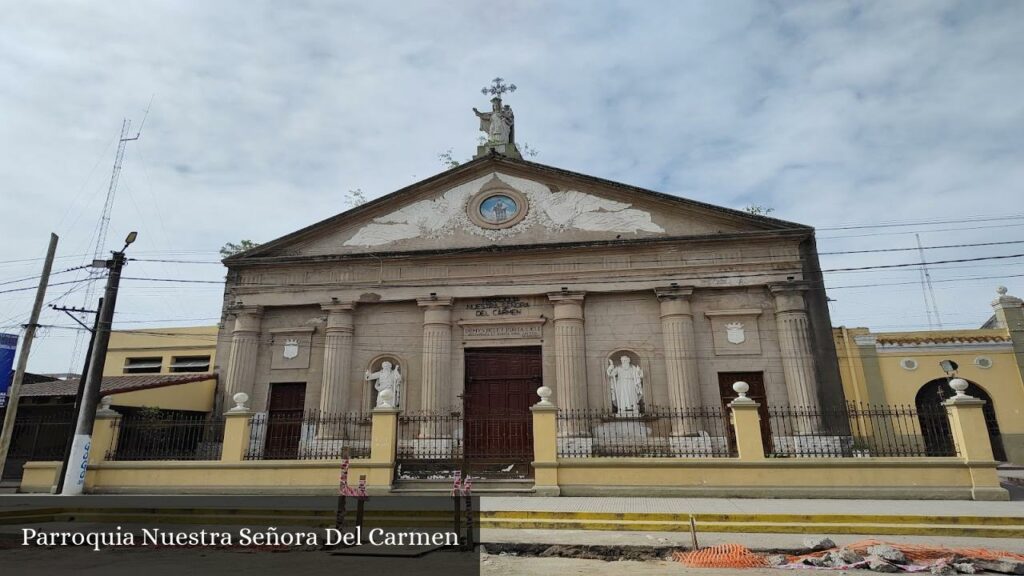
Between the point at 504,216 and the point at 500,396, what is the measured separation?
545 centimetres

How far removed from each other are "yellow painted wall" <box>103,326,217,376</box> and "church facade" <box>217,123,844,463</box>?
8413 mm

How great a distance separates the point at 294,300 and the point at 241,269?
206 cm

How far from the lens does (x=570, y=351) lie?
54.9 ft

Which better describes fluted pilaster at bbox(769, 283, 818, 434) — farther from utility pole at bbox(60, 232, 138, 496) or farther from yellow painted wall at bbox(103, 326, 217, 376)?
yellow painted wall at bbox(103, 326, 217, 376)

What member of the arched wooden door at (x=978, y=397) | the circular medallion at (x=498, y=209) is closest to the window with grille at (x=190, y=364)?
the circular medallion at (x=498, y=209)

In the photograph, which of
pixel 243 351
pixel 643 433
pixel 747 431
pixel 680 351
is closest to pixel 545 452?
pixel 747 431

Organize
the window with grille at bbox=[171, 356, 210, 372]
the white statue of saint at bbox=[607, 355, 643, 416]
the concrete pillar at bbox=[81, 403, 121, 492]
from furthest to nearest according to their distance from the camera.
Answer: the window with grille at bbox=[171, 356, 210, 372], the white statue of saint at bbox=[607, 355, 643, 416], the concrete pillar at bbox=[81, 403, 121, 492]

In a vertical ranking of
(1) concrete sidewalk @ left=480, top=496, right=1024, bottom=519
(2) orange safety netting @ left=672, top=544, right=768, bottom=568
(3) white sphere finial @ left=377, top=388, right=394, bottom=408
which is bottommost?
(2) orange safety netting @ left=672, top=544, right=768, bottom=568

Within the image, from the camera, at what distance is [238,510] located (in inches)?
410

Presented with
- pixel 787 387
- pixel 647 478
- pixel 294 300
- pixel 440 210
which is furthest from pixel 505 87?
pixel 647 478

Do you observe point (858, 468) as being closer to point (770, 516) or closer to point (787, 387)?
point (770, 516)

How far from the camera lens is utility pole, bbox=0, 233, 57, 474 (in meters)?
13.5

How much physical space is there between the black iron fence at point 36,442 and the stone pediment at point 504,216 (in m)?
6.92

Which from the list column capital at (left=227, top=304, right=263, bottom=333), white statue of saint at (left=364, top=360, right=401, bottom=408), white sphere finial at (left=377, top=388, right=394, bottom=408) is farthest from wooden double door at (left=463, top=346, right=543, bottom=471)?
column capital at (left=227, top=304, right=263, bottom=333)
